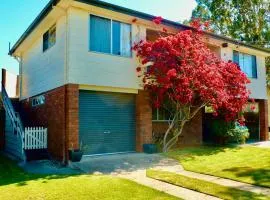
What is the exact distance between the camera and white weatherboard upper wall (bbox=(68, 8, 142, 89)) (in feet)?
40.1

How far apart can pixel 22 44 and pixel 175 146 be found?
38.0 feet

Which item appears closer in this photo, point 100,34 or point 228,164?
point 228,164

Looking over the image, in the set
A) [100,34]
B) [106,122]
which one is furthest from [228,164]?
[100,34]

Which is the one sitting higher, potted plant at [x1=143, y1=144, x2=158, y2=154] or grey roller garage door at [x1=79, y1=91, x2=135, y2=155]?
grey roller garage door at [x1=79, y1=91, x2=135, y2=155]

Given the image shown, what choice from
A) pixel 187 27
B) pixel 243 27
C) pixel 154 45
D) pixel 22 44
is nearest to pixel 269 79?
pixel 243 27

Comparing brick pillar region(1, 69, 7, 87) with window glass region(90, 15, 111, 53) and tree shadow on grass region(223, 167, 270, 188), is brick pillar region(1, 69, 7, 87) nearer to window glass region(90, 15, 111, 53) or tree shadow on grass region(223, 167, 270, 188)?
window glass region(90, 15, 111, 53)

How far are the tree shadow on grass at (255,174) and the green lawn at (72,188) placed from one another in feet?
9.80

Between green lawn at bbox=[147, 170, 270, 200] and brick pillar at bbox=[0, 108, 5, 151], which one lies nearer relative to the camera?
green lawn at bbox=[147, 170, 270, 200]

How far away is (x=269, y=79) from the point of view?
115 ft

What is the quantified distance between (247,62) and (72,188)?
17.6 metres

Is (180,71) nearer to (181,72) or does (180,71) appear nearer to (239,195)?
(181,72)

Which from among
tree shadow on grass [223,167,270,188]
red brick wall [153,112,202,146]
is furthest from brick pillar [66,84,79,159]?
red brick wall [153,112,202,146]

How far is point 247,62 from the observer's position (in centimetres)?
2123

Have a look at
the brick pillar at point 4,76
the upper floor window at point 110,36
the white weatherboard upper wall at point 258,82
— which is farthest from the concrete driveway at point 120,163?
the white weatherboard upper wall at point 258,82
